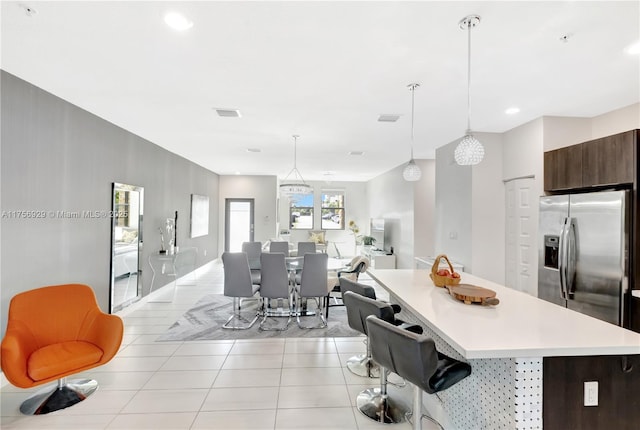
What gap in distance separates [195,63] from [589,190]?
4.12 meters

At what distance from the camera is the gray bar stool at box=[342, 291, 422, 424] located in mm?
2027

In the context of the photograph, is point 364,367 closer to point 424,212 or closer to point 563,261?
point 563,261

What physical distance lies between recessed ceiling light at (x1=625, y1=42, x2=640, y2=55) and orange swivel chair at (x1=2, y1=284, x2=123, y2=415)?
4.49 m

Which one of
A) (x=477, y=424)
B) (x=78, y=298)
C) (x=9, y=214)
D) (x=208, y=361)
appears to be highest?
(x=9, y=214)

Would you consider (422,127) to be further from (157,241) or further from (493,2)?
(157,241)

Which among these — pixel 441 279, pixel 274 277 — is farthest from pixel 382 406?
pixel 274 277

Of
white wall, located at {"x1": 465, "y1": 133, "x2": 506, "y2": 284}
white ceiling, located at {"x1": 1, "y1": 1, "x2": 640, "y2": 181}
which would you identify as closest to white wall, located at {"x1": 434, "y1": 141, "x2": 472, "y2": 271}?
white wall, located at {"x1": 465, "y1": 133, "x2": 506, "y2": 284}

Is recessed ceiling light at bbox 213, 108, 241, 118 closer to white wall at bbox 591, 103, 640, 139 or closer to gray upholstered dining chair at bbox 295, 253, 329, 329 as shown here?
gray upholstered dining chair at bbox 295, 253, 329, 329

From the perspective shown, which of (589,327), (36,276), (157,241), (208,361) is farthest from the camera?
(157,241)

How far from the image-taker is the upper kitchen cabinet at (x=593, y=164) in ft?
9.11

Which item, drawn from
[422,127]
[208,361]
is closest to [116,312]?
[208,361]

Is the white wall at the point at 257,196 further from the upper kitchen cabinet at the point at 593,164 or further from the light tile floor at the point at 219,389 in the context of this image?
the upper kitchen cabinet at the point at 593,164

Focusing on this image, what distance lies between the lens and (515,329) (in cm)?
155

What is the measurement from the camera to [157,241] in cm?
549
